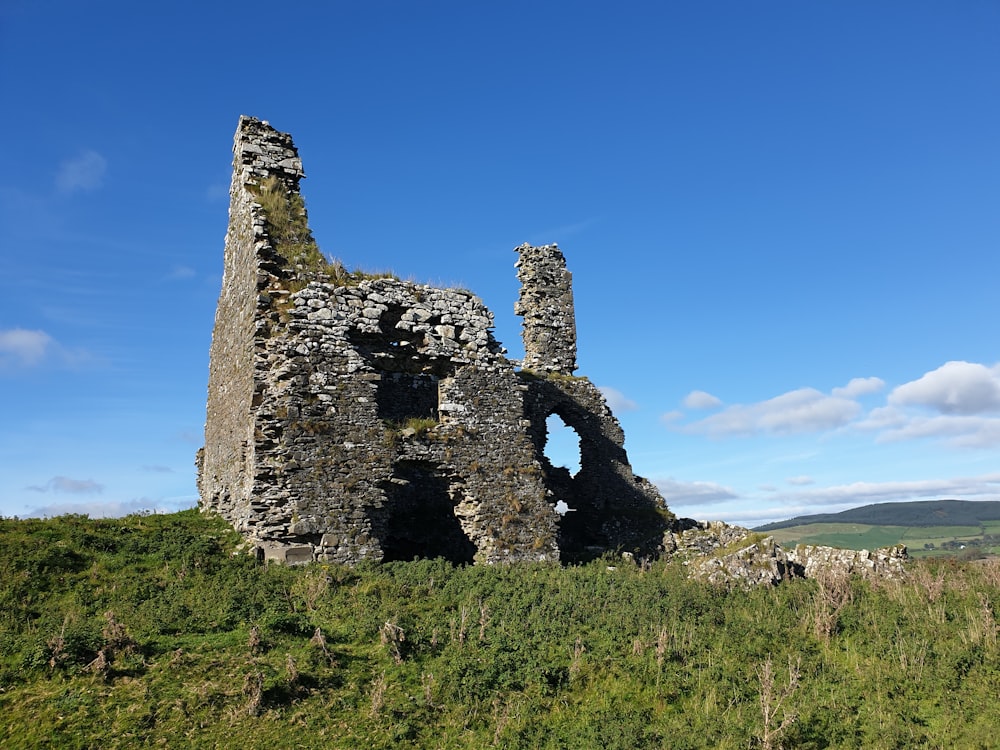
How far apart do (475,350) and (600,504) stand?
30.0 ft

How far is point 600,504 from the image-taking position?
23.9 m

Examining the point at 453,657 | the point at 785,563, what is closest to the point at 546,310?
the point at 785,563

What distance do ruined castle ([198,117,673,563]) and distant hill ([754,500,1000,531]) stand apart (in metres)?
95.0

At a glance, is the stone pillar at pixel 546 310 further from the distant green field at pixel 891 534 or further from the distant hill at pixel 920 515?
the distant hill at pixel 920 515

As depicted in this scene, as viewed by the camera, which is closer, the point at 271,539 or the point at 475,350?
the point at 271,539

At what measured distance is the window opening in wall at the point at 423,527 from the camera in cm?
1875

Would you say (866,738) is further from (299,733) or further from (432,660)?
(299,733)

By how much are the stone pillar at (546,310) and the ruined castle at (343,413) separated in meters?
6.98

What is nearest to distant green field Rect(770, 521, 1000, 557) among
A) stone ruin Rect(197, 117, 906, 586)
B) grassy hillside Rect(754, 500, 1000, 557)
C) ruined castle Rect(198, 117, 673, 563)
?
grassy hillside Rect(754, 500, 1000, 557)

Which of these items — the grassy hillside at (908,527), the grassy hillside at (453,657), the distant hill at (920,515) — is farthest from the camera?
the distant hill at (920,515)

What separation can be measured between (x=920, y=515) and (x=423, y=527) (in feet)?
388

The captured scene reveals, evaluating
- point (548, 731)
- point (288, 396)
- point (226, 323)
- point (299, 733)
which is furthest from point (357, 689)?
point (226, 323)

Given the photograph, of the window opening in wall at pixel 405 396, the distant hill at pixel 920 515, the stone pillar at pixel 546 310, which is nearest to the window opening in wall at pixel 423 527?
the window opening in wall at pixel 405 396

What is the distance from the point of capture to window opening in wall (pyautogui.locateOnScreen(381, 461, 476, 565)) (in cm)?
1875
